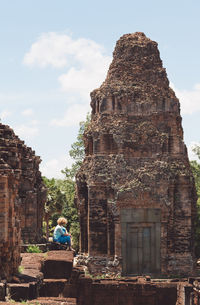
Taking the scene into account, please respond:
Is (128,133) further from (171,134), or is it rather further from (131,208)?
(131,208)

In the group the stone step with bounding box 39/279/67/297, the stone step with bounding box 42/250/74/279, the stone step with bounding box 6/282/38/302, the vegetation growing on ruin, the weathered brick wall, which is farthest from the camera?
the vegetation growing on ruin

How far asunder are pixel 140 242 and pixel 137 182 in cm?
227

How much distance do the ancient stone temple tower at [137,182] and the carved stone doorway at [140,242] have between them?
0.12 feet

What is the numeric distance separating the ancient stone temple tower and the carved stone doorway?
0.04 m

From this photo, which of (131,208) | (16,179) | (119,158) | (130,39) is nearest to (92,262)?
(131,208)

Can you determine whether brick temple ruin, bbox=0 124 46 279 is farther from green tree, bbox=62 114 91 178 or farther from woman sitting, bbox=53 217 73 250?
green tree, bbox=62 114 91 178

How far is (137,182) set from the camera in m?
18.9

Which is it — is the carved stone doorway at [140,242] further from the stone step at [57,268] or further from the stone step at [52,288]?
the stone step at [52,288]

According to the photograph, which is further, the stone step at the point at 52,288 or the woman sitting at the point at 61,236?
the woman sitting at the point at 61,236

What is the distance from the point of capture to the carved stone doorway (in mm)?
18578

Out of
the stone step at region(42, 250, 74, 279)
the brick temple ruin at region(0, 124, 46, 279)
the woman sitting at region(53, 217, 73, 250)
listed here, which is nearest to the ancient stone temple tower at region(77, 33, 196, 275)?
the woman sitting at region(53, 217, 73, 250)

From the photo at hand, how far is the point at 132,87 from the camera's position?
20.0 m

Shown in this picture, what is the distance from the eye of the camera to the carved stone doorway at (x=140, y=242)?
731 inches

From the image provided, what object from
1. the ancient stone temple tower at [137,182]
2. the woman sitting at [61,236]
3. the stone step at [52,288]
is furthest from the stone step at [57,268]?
the ancient stone temple tower at [137,182]
